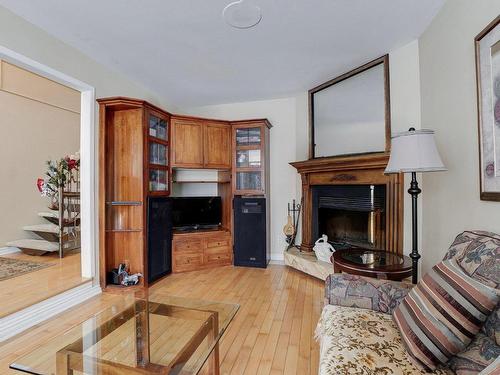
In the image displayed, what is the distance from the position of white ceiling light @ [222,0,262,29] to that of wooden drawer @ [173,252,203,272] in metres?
2.76

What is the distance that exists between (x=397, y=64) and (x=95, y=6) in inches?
107

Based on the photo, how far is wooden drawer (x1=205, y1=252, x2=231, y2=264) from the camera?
3801 millimetres

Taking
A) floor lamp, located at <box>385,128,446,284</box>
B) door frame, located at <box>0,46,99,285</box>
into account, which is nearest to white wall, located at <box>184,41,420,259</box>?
→ door frame, located at <box>0,46,99,285</box>

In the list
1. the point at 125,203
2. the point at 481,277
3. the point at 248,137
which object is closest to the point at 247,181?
the point at 248,137

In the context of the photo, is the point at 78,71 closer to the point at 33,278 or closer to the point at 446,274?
the point at 33,278

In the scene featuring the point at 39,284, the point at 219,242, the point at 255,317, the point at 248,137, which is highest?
the point at 248,137

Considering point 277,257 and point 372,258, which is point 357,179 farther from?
point 277,257

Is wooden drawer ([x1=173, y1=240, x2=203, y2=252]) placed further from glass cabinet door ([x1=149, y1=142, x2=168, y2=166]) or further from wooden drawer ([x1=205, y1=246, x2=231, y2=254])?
glass cabinet door ([x1=149, y1=142, x2=168, y2=166])

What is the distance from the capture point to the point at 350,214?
11.3 ft

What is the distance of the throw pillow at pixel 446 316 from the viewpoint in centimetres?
102

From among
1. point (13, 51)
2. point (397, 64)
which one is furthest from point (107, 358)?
point (397, 64)

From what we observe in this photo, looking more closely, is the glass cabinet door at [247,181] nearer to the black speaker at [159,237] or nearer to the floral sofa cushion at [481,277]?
the black speaker at [159,237]

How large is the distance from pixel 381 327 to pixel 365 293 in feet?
0.88

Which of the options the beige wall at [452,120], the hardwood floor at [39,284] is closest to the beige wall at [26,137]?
the hardwood floor at [39,284]
